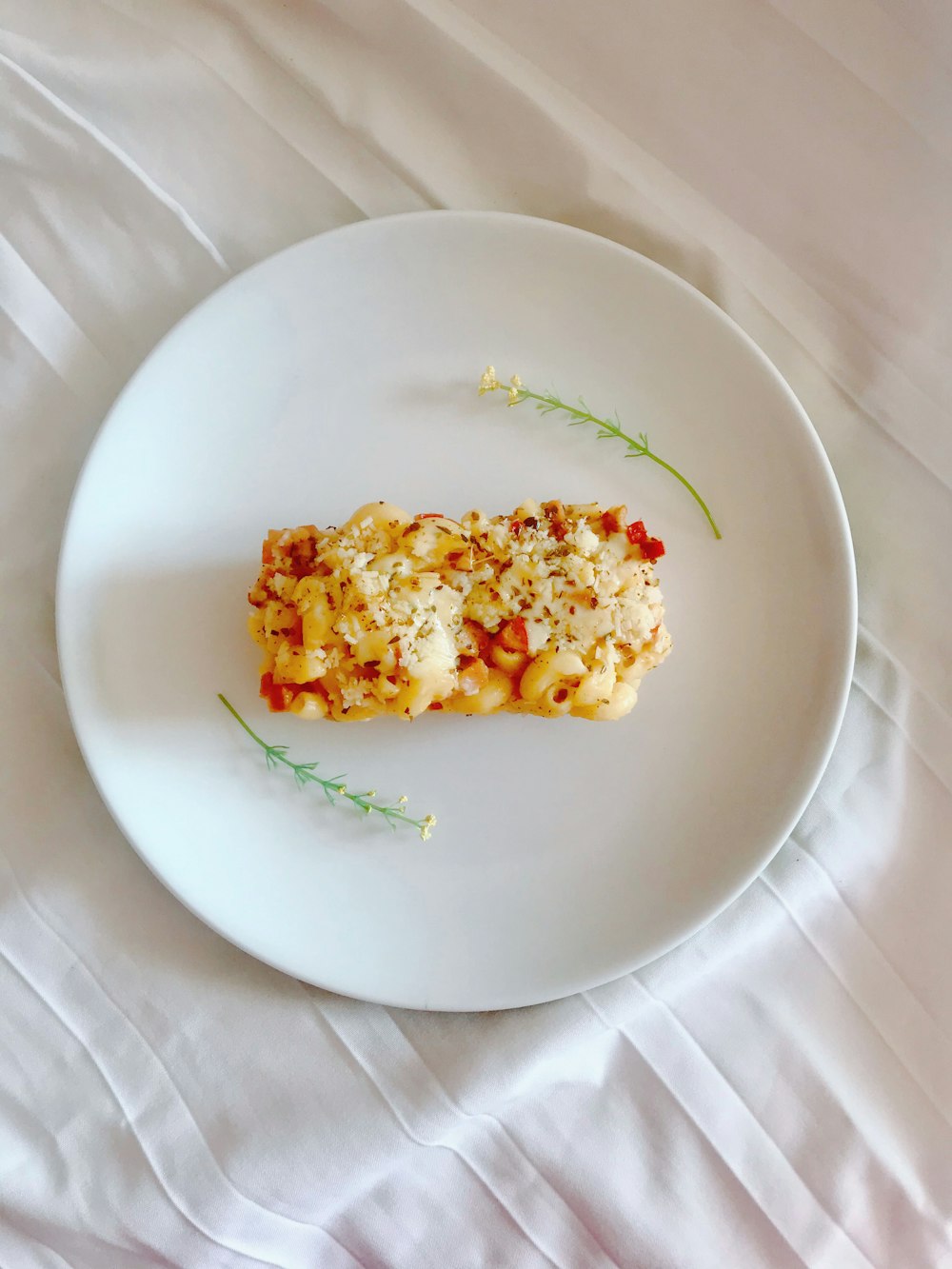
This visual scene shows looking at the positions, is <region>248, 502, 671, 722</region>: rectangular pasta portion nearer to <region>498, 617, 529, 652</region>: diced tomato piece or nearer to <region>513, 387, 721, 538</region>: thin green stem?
<region>498, 617, 529, 652</region>: diced tomato piece

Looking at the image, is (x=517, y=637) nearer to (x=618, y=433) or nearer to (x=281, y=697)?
(x=281, y=697)

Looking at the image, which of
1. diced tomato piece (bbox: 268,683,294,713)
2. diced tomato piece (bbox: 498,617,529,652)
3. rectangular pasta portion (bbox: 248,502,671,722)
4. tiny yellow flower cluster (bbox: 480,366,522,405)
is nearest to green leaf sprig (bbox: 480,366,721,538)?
tiny yellow flower cluster (bbox: 480,366,522,405)

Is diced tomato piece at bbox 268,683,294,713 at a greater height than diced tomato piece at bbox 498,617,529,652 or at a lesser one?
lesser

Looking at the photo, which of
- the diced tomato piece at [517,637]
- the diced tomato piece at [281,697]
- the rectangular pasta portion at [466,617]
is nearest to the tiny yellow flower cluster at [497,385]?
the rectangular pasta portion at [466,617]

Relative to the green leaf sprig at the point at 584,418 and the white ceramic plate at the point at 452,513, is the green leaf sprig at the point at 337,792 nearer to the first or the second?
the white ceramic plate at the point at 452,513

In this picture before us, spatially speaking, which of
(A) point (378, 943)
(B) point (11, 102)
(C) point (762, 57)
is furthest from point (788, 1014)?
(B) point (11, 102)

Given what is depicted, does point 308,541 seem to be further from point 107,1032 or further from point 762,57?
point 762,57
